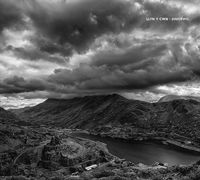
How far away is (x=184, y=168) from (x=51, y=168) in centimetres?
17175

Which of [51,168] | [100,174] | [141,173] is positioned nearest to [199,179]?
[141,173]

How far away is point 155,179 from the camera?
138 feet

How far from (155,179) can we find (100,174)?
39.0 feet

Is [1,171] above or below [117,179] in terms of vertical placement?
below

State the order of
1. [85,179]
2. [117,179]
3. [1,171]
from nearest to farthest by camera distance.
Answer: [117,179] → [85,179] → [1,171]

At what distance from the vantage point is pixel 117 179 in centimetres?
3997

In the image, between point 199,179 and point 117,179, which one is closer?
point 199,179

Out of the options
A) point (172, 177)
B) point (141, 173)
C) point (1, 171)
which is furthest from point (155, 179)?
point (1, 171)

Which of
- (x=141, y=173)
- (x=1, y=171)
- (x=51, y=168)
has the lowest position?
(x=51, y=168)

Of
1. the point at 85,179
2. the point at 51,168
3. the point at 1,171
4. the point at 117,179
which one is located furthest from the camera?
the point at 51,168

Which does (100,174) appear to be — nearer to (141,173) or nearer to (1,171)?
(141,173)

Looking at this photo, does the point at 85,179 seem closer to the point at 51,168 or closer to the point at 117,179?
the point at 117,179

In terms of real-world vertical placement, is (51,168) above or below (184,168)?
below

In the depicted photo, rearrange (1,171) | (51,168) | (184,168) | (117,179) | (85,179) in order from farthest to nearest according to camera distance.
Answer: (51,168) → (1,171) → (184,168) → (85,179) → (117,179)
